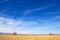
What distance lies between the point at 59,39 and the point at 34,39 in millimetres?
6246

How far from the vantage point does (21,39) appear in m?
31.9

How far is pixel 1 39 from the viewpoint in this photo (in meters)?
30.2

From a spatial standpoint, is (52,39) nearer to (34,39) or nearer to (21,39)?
(34,39)

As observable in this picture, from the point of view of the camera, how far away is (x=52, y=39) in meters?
32.5

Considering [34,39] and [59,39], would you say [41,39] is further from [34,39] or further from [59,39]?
[59,39]

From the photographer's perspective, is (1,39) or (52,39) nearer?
(1,39)

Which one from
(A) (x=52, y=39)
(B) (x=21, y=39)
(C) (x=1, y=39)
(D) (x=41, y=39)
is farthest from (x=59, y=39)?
(C) (x=1, y=39)

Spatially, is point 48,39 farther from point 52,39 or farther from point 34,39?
point 34,39

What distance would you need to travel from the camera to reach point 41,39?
32.6m

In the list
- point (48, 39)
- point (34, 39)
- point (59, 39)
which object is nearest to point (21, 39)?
point (34, 39)

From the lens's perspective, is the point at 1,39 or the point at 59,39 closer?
the point at 1,39

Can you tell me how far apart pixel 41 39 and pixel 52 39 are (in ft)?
8.96

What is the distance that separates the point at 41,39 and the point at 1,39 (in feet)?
32.1

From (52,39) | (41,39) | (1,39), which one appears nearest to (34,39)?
(41,39)
